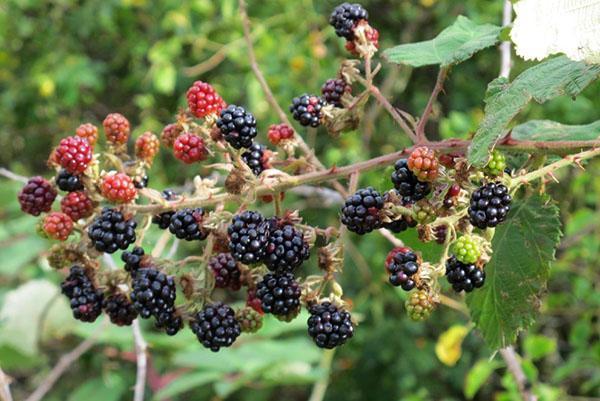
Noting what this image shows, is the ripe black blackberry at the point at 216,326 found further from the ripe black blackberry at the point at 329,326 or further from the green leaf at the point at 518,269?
the green leaf at the point at 518,269

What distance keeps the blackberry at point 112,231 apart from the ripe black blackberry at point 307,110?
422mm

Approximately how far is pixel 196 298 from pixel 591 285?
420 centimetres

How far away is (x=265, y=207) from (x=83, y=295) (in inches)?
114

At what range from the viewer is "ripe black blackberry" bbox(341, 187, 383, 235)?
4.77 feet

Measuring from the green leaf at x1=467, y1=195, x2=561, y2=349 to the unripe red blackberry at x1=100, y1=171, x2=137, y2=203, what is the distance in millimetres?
773

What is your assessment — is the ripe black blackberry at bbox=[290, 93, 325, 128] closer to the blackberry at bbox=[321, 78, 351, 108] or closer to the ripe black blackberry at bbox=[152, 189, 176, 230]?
the blackberry at bbox=[321, 78, 351, 108]

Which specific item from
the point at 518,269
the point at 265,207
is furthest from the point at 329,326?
the point at 265,207

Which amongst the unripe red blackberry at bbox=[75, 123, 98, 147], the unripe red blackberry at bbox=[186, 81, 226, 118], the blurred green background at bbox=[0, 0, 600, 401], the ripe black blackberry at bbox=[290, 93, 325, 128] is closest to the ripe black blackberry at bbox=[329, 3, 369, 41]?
the ripe black blackberry at bbox=[290, 93, 325, 128]

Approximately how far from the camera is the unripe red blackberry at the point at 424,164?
1.40 metres

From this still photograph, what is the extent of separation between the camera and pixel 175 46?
257 inches

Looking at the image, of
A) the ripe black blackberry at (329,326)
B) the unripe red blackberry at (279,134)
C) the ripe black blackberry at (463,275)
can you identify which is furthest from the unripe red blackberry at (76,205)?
the ripe black blackberry at (463,275)

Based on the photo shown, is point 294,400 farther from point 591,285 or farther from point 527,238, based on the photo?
point 527,238

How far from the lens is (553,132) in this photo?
1.77 m

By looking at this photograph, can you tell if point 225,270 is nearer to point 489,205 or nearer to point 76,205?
point 76,205
